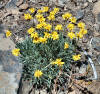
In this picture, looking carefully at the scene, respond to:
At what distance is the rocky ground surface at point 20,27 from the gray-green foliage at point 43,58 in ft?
0.81

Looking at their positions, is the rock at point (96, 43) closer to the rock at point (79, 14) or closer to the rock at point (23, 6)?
the rock at point (79, 14)

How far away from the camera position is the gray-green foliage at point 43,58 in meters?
3.98

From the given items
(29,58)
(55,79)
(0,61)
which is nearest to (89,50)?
(55,79)

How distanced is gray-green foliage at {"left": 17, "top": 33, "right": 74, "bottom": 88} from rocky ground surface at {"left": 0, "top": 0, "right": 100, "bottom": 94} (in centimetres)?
25

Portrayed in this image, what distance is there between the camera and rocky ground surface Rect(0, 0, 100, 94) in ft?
12.2

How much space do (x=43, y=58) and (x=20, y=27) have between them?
60.7 inches

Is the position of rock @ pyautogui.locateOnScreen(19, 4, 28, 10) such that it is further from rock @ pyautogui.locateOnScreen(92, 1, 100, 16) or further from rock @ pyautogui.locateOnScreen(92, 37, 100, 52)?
rock @ pyautogui.locateOnScreen(92, 37, 100, 52)

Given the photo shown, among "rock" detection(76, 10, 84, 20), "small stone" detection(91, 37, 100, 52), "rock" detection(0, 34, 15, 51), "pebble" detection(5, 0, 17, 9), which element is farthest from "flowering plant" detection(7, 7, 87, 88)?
"pebble" detection(5, 0, 17, 9)

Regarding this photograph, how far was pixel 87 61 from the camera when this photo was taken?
448 cm

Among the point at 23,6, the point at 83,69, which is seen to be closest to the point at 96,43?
the point at 83,69

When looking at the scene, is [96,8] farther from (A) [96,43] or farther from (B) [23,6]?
(B) [23,6]

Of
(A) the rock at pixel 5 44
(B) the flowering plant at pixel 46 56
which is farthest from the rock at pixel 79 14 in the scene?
(A) the rock at pixel 5 44

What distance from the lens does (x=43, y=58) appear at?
13.4 feet

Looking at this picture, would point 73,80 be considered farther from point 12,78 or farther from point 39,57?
point 12,78
